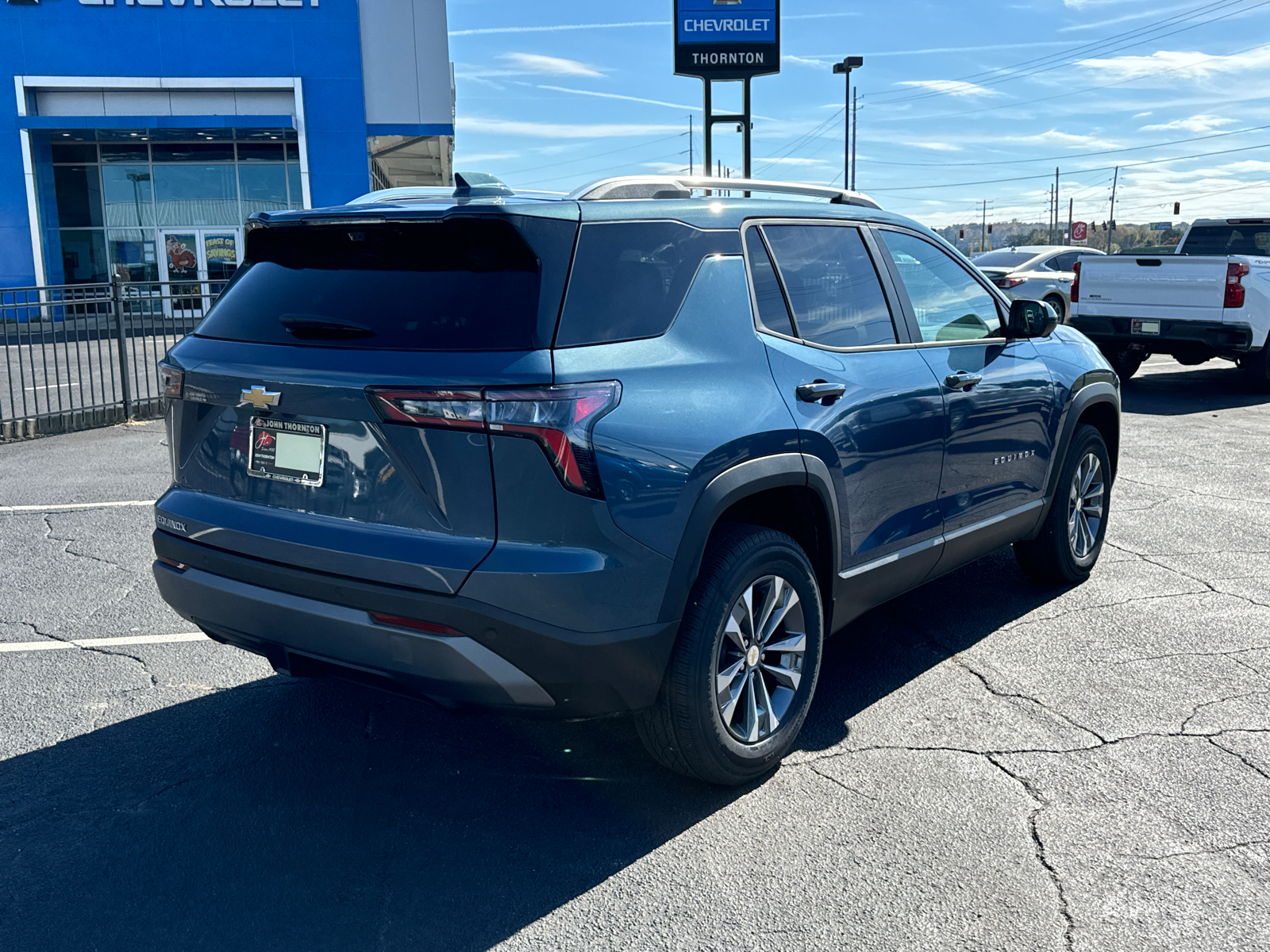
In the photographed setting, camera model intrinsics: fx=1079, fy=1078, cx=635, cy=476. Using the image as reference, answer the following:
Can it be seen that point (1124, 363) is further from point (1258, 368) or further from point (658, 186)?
point (658, 186)

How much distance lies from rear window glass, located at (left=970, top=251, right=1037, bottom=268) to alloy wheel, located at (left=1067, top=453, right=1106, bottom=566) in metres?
15.4

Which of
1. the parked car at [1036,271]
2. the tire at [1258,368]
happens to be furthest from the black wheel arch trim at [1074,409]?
the parked car at [1036,271]

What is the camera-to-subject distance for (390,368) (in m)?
2.89

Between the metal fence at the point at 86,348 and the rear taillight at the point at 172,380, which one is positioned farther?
the metal fence at the point at 86,348

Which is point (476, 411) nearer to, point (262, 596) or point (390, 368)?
point (390, 368)

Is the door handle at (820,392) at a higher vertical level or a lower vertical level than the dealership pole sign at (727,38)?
lower

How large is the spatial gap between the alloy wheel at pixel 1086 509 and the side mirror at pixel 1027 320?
88 cm

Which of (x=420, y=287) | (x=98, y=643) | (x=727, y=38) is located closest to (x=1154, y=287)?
(x=727, y=38)

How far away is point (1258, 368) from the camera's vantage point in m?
13.4

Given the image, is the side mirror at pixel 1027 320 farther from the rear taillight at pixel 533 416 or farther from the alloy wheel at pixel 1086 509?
the rear taillight at pixel 533 416

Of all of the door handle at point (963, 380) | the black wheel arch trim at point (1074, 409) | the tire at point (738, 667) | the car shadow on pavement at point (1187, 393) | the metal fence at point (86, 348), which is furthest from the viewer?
the car shadow on pavement at point (1187, 393)

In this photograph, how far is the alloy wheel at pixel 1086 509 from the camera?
5.46 meters

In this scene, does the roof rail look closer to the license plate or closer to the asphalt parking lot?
the license plate

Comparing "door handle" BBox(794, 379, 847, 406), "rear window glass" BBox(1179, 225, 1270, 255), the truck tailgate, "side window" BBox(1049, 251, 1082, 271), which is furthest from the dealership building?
"door handle" BBox(794, 379, 847, 406)
